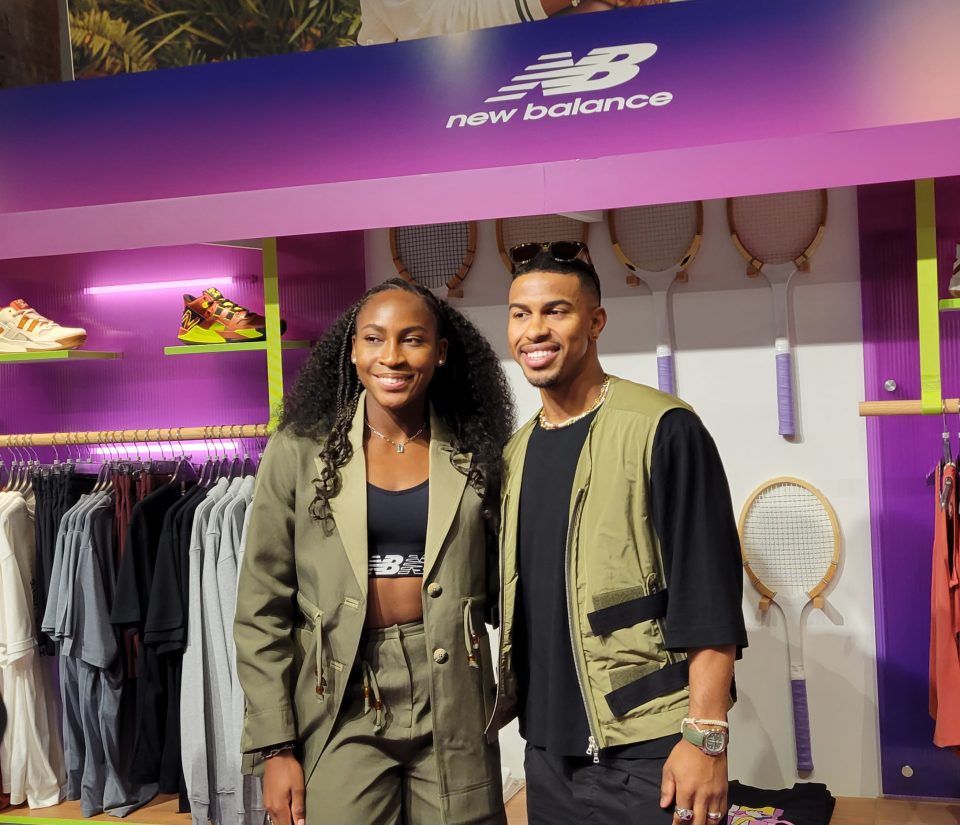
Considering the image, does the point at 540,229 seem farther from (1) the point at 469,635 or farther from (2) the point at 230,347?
(1) the point at 469,635

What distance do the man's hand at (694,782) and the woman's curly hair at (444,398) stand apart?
661mm

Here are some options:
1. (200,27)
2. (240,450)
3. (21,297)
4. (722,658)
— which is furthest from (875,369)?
(21,297)

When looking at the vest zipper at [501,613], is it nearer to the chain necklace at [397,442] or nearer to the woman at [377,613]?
the woman at [377,613]

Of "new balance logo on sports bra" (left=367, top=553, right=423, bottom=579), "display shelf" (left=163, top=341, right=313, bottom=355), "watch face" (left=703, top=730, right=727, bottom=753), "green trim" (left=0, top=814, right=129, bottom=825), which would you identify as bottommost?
"green trim" (left=0, top=814, right=129, bottom=825)

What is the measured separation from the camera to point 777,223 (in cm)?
359

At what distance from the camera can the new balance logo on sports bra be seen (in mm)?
2230

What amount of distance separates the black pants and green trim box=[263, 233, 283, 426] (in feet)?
5.96

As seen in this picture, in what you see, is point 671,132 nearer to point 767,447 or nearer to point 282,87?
point 767,447

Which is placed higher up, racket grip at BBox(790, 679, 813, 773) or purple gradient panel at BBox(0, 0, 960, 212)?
purple gradient panel at BBox(0, 0, 960, 212)

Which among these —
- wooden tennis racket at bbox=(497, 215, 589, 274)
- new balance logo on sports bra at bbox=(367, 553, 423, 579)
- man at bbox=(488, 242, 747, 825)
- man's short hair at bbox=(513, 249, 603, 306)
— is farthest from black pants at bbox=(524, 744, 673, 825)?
wooden tennis racket at bbox=(497, 215, 589, 274)

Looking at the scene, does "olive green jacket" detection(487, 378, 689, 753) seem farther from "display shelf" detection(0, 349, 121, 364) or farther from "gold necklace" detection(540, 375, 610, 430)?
"display shelf" detection(0, 349, 121, 364)

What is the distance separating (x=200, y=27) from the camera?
4.38m

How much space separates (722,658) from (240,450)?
2.57 metres

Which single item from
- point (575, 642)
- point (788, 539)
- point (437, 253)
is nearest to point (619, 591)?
point (575, 642)
